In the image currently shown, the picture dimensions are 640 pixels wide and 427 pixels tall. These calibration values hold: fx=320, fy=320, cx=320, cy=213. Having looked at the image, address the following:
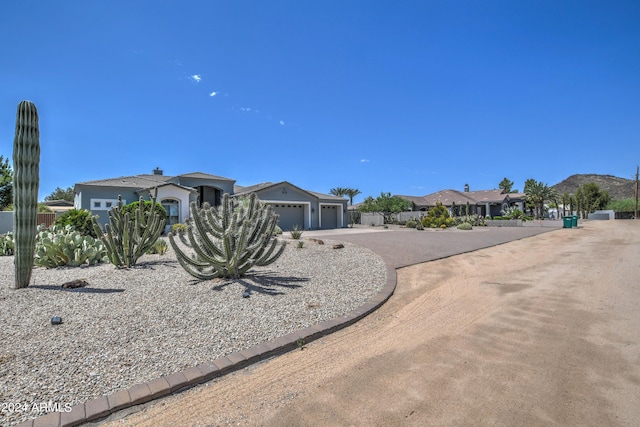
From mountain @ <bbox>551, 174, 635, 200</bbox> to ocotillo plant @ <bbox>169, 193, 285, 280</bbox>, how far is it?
116m

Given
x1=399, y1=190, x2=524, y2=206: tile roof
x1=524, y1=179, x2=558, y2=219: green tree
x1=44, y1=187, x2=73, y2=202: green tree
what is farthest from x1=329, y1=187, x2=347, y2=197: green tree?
x1=44, y1=187, x2=73, y2=202: green tree

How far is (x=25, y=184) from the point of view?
624 cm

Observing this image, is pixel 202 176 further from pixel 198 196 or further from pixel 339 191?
pixel 339 191

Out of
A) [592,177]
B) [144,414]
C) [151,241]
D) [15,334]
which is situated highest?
[592,177]

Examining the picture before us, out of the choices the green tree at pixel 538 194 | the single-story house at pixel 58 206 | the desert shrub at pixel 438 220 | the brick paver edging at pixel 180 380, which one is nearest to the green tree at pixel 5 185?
the single-story house at pixel 58 206

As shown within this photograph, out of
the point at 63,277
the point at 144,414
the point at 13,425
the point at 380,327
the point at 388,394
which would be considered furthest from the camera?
the point at 63,277

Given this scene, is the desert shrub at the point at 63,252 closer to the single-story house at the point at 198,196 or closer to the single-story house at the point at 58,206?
the single-story house at the point at 198,196

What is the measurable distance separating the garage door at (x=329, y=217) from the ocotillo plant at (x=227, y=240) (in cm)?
2417

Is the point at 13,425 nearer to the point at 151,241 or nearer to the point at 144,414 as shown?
the point at 144,414

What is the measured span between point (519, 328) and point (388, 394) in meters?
2.65

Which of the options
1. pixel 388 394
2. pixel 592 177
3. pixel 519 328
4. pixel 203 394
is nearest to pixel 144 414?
pixel 203 394

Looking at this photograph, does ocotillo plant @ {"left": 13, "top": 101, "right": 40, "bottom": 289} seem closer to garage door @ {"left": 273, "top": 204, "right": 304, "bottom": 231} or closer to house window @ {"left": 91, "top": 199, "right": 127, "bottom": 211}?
house window @ {"left": 91, "top": 199, "right": 127, "bottom": 211}

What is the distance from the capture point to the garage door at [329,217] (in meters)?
31.6

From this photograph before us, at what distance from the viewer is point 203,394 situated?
2979mm
